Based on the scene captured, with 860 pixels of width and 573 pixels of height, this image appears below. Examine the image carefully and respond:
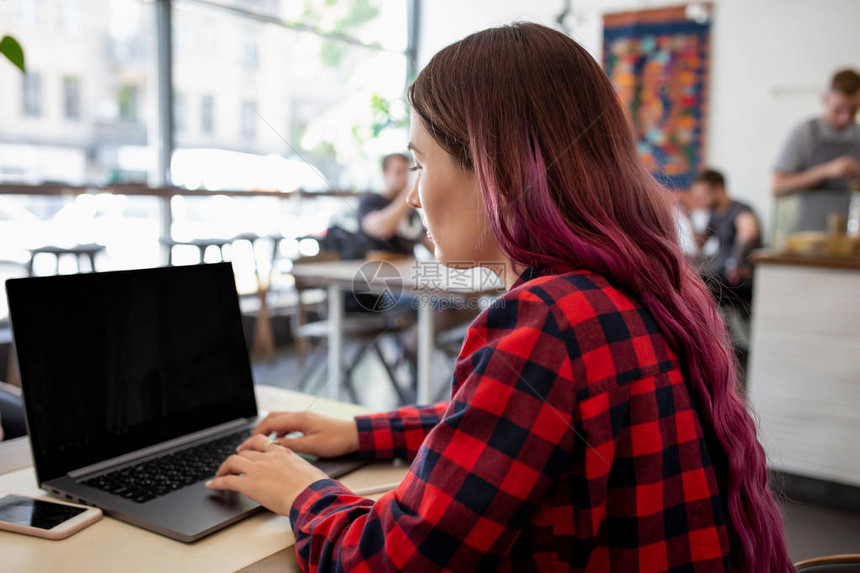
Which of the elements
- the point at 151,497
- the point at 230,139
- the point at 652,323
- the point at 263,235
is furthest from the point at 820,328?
A: the point at 230,139

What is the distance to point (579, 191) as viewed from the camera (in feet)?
2.26

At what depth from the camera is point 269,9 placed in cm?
504

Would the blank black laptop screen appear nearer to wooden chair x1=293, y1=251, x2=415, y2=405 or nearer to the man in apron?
wooden chair x1=293, y1=251, x2=415, y2=405

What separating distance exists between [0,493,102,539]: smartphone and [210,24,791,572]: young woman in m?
0.15

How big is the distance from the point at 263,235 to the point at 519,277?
3.96 meters

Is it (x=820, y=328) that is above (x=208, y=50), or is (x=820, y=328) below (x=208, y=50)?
below

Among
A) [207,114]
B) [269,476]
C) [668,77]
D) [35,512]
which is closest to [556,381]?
[269,476]

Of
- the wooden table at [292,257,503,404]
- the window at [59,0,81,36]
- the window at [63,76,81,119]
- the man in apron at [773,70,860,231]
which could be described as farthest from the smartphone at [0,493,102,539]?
the window at [59,0,81,36]

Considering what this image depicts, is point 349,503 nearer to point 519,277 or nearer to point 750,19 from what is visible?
point 519,277

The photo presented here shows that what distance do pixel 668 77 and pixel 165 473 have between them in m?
5.23

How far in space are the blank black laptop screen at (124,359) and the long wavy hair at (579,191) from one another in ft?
1.51

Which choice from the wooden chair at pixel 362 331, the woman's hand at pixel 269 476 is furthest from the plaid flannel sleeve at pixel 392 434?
the wooden chair at pixel 362 331

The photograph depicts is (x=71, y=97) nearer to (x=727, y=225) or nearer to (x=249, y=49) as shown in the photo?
(x=249, y=49)

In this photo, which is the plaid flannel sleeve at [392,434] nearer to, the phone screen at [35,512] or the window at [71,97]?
the phone screen at [35,512]
